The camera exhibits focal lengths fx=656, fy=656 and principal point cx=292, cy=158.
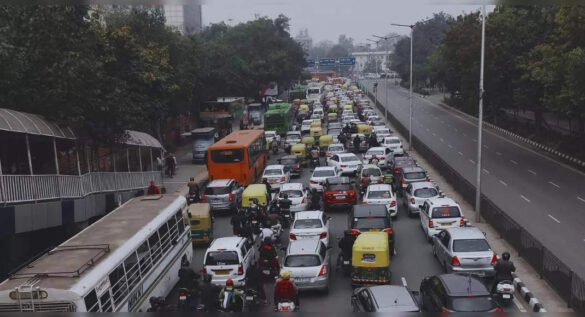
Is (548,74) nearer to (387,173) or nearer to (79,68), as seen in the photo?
(387,173)

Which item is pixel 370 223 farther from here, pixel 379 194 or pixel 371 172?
pixel 371 172

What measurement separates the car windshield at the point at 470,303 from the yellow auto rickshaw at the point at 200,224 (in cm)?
1080

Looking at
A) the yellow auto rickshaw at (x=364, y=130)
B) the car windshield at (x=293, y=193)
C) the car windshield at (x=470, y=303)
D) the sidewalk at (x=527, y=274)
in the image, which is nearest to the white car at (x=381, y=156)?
the sidewalk at (x=527, y=274)

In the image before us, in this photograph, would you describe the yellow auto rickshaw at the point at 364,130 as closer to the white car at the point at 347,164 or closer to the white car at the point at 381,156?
the white car at the point at 381,156

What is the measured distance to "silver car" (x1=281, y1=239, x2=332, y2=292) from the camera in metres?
15.5

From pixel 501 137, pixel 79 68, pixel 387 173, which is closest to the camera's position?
pixel 79 68

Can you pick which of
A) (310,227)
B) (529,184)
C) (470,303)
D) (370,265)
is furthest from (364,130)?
(470,303)

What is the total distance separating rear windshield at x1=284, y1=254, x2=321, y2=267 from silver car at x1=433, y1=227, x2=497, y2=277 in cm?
339

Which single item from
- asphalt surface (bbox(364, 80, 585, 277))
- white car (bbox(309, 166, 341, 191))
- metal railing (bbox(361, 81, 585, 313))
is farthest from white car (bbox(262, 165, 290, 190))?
asphalt surface (bbox(364, 80, 585, 277))

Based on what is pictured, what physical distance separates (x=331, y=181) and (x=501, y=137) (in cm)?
2885

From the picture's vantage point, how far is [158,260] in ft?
49.8

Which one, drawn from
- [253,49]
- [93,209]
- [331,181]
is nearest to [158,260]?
[93,209]

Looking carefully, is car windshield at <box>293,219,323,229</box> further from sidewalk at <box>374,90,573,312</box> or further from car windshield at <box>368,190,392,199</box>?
sidewalk at <box>374,90,573,312</box>

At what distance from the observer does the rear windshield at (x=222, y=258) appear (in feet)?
52.9
